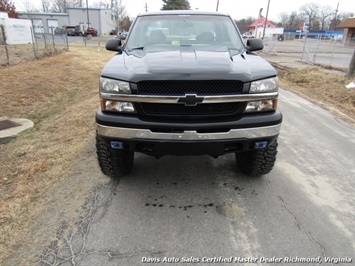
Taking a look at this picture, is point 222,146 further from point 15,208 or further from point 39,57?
point 39,57

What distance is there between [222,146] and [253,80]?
26.5 inches

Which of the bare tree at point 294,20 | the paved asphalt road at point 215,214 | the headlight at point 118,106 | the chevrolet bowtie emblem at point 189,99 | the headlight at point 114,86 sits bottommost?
the paved asphalt road at point 215,214

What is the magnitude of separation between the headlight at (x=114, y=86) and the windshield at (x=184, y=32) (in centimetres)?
112

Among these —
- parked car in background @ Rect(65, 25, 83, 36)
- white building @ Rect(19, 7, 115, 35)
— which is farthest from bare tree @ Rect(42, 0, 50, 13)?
parked car in background @ Rect(65, 25, 83, 36)

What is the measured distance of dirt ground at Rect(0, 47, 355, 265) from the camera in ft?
8.30

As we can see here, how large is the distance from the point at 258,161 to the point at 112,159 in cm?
161

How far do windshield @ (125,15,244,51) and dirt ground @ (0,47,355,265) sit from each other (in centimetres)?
179

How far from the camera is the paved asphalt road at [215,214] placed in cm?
231

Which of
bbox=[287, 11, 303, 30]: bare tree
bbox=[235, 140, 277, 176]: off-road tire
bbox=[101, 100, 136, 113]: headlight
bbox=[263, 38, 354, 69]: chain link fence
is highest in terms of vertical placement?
bbox=[287, 11, 303, 30]: bare tree

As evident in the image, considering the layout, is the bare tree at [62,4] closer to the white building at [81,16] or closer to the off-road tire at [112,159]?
the white building at [81,16]

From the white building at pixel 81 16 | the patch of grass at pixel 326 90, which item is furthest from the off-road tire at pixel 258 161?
the white building at pixel 81 16

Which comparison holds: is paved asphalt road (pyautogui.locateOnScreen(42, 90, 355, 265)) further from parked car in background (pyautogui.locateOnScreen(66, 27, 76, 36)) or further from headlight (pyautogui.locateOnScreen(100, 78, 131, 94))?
parked car in background (pyautogui.locateOnScreen(66, 27, 76, 36))

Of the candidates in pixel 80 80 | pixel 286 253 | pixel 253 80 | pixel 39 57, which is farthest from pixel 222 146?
pixel 39 57

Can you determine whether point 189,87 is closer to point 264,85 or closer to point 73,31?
point 264,85
